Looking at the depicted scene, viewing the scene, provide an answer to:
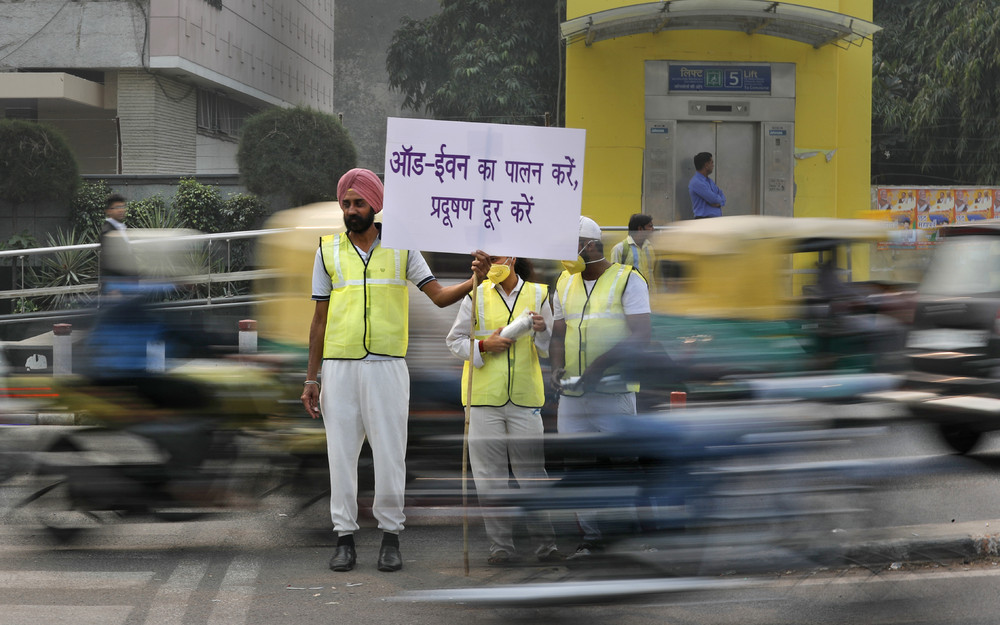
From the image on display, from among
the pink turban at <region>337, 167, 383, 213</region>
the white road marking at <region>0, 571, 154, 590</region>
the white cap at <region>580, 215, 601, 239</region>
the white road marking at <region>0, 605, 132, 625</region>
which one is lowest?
the white road marking at <region>0, 605, 132, 625</region>

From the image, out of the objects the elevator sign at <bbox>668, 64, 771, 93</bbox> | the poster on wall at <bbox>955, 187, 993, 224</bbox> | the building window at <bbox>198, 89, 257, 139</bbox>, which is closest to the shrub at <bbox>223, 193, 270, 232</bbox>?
the building window at <bbox>198, 89, 257, 139</bbox>

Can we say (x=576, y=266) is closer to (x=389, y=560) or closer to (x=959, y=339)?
(x=389, y=560)

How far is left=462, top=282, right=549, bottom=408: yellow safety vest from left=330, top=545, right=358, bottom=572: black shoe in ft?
3.10

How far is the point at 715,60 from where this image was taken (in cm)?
1574

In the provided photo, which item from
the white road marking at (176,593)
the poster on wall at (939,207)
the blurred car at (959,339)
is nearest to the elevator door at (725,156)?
the poster on wall at (939,207)

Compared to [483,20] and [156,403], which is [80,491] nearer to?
[156,403]

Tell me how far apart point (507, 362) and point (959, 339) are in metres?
4.01

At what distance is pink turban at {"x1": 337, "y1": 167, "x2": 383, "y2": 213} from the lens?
5535 mm

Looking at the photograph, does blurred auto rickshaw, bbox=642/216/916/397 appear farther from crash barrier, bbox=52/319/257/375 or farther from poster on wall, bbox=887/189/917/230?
poster on wall, bbox=887/189/917/230

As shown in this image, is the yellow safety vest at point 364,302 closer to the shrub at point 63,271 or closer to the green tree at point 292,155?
the shrub at point 63,271

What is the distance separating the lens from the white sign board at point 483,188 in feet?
17.5

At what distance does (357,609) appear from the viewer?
4996 mm

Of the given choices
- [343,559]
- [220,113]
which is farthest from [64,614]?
[220,113]

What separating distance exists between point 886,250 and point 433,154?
4.51m
